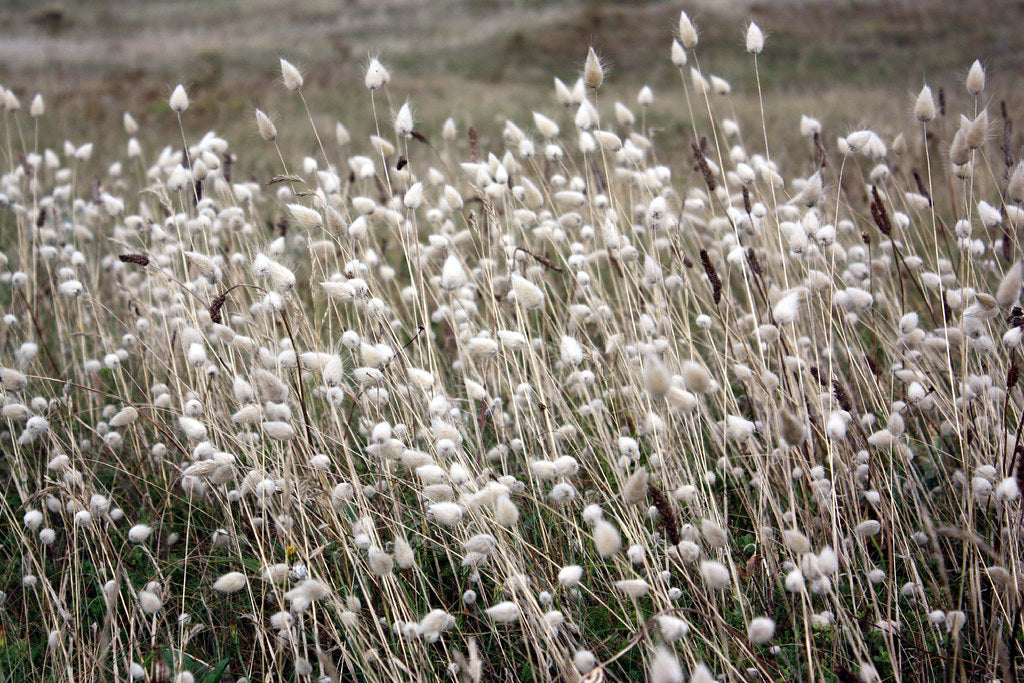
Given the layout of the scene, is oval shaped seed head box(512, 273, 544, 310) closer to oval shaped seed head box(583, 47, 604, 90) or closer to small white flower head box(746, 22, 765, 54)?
oval shaped seed head box(583, 47, 604, 90)

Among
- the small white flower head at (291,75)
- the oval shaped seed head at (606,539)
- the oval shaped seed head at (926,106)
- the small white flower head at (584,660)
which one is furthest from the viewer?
the small white flower head at (291,75)

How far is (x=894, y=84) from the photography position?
602 inches

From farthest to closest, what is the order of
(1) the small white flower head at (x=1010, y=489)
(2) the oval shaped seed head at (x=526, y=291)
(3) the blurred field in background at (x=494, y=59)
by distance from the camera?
(3) the blurred field in background at (x=494, y=59) < (2) the oval shaped seed head at (x=526, y=291) < (1) the small white flower head at (x=1010, y=489)

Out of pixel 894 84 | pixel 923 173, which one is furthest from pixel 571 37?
pixel 923 173

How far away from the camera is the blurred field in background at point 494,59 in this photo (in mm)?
10234

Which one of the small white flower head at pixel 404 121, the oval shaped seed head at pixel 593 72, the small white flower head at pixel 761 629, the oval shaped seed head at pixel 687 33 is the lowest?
the small white flower head at pixel 761 629

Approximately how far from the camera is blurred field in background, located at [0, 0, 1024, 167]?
1023 centimetres

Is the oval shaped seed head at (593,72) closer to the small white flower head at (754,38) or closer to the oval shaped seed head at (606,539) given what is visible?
the small white flower head at (754,38)

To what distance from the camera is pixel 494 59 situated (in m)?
19.6

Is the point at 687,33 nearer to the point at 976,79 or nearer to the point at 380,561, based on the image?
the point at 976,79

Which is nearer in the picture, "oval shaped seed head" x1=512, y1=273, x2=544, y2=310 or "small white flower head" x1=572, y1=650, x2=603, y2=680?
"small white flower head" x1=572, y1=650, x2=603, y2=680

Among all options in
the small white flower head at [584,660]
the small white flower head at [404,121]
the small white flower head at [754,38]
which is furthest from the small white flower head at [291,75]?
the small white flower head at [584,660]

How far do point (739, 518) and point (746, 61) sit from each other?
18907 mm

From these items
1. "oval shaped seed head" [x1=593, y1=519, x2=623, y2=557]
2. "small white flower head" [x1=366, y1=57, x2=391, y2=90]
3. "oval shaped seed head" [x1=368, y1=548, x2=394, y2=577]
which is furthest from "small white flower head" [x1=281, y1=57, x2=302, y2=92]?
"oval shaped seed head" [x1=593, y1=519, x2=623, y2=557]
